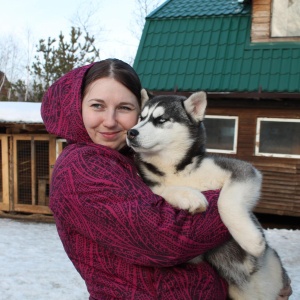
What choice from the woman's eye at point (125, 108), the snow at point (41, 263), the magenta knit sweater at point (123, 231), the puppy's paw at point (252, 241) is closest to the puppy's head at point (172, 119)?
the woman's eye at point (125, 108)

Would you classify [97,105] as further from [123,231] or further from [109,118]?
[123,231]

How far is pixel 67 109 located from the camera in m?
1.64

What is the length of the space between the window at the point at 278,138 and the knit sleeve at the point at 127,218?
23.1 feet

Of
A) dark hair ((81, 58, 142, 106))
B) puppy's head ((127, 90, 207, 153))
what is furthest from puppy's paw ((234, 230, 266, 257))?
dark hair ((81, 58, 142, 106))

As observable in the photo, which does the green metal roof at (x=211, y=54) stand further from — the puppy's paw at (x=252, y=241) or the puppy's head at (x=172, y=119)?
the puppy's paw at (x=252, y=241)

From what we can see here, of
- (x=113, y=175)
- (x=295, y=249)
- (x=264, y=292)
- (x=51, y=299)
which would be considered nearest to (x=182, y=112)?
(x=113, y=175)

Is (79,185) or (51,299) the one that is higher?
(79,185)

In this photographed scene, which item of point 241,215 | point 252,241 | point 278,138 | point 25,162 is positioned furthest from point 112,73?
point 278,138

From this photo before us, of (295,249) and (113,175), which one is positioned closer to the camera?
(113,175)

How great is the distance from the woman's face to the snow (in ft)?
12.0

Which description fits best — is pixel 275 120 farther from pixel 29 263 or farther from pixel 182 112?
pixel 182 112

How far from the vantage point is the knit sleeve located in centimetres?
137

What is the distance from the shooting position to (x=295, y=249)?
6598mm

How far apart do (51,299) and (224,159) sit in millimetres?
3766
